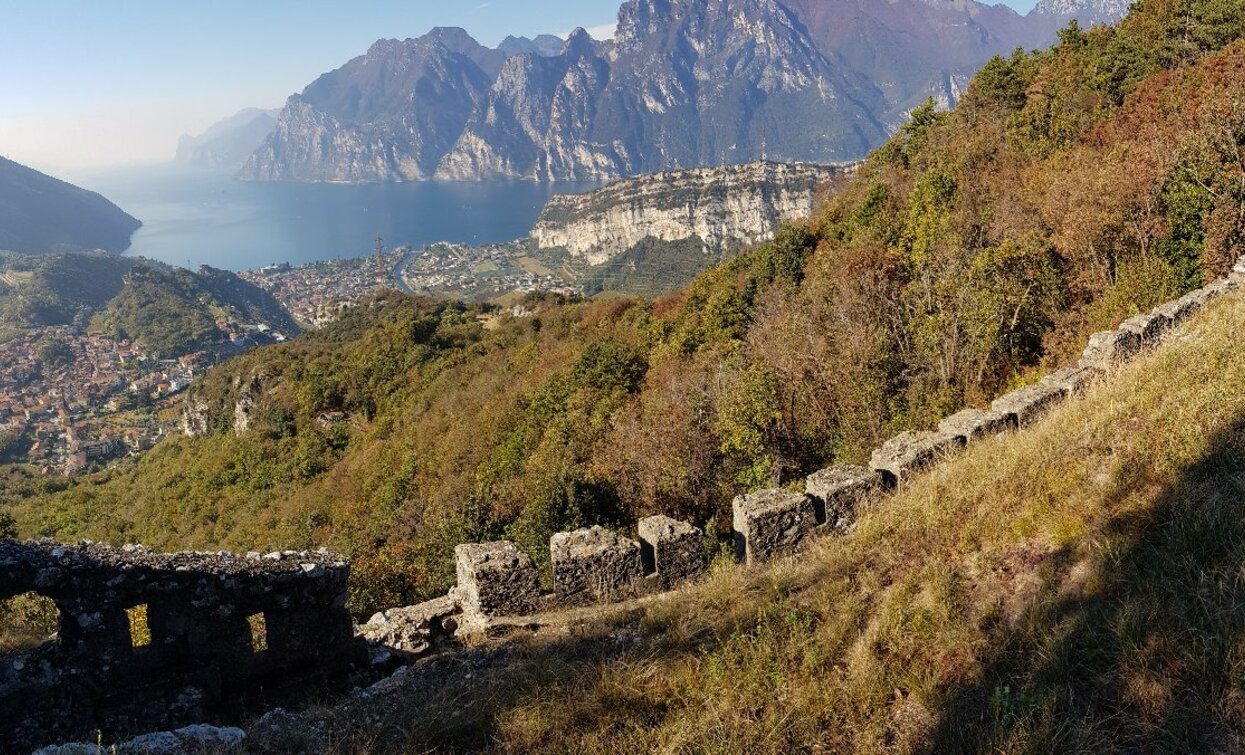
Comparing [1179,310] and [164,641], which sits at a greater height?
[1179,310]

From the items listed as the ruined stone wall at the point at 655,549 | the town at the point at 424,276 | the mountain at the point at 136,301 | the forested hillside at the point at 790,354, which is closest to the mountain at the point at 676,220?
the town at the point at 424,276

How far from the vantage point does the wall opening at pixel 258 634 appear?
23.0 feet

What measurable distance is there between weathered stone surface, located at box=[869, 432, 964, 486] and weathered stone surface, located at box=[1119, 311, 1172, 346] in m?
4.73

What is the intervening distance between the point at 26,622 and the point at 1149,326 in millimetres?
18606

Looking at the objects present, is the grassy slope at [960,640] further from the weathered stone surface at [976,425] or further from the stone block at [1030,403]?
the stone block at [1030,403]

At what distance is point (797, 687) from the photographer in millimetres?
4512

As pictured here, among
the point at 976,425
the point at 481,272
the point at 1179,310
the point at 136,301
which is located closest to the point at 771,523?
the point at 976,425

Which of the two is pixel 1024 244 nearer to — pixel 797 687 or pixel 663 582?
pixel 663 582

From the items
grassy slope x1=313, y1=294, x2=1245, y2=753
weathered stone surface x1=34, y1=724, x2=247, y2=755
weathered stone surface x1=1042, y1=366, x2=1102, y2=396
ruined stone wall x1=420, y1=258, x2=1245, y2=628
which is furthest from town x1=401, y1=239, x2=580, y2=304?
weathered stone surface x1=34, y1=724, x2=247, y2=755

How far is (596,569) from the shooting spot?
22.9ft

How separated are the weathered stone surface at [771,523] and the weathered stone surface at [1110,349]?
573cm

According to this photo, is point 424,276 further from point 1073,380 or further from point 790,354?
point 1073,380

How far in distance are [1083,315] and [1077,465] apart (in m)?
11.1

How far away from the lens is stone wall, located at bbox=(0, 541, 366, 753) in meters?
6.21
